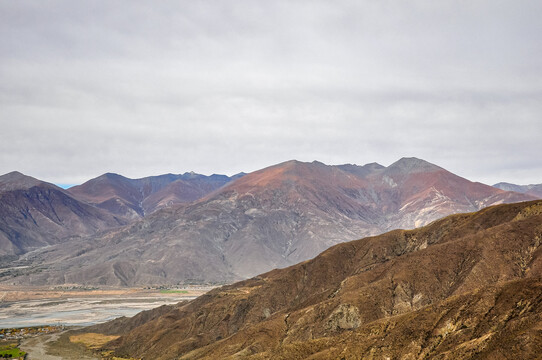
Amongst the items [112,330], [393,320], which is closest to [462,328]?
[393,320]

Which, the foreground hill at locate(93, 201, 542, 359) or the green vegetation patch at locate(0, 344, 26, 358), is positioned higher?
the foreground hill at locate(93, 201, 542, 359)

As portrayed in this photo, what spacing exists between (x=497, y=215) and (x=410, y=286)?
3548 cm

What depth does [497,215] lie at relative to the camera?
110m

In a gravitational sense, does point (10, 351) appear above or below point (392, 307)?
below

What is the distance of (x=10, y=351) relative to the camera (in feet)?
376

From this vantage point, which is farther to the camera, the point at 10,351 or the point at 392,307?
the point at 10,351

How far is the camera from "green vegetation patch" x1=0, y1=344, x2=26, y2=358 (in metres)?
110

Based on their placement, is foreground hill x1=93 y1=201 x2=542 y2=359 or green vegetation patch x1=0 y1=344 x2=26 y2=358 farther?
green vegetation patch x1=0 y1=344 x2=26 y2=358

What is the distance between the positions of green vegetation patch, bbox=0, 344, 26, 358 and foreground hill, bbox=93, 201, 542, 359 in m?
21.0

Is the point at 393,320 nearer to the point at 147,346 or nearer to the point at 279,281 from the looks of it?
the point at 279,281

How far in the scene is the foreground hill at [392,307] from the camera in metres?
57.3

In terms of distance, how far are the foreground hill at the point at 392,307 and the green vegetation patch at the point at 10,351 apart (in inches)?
828

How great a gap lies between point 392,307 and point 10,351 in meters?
87.1

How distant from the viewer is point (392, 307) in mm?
84562
